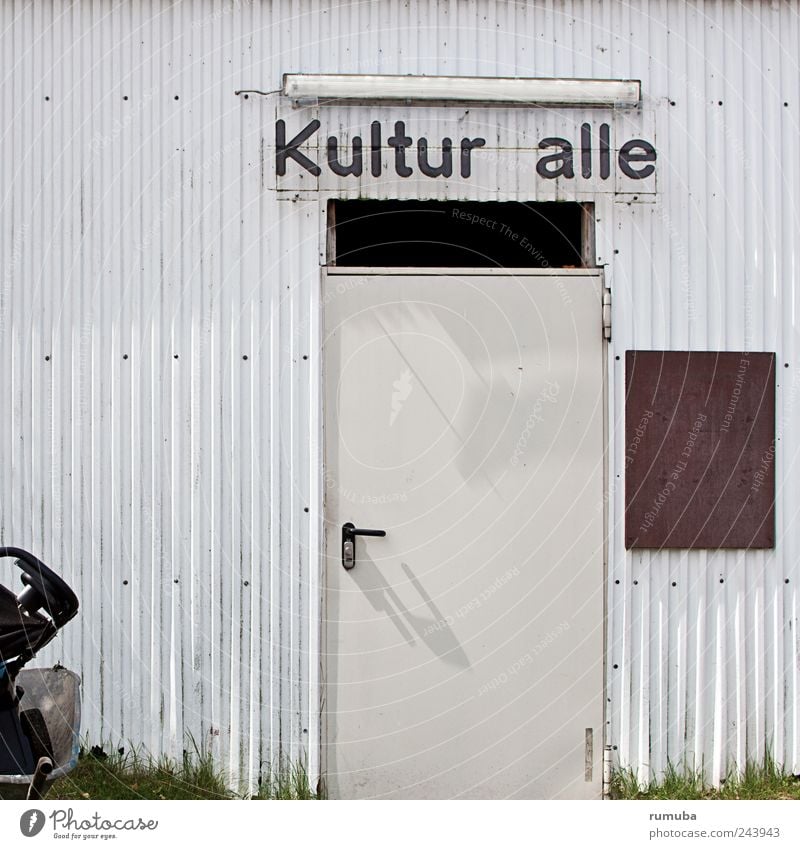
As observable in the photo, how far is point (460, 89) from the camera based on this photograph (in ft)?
14.3

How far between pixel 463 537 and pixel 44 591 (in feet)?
6.05

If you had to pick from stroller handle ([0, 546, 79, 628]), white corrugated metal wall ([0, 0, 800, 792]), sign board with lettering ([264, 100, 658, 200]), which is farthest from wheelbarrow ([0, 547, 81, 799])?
sign board with lettering ([264, 100, 658, 200])

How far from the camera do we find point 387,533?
14.4 feet

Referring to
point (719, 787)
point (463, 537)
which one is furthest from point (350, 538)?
point (719, 787)

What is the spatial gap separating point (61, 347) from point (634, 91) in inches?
112

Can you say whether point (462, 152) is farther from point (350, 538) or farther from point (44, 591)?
point (44, 591)

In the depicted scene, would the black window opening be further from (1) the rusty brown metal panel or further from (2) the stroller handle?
Answer: (2) the stroller handle

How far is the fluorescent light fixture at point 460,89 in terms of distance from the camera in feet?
14.2

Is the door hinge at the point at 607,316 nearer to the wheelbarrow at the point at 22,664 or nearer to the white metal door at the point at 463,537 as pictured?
the white metal door at the point at 463,537

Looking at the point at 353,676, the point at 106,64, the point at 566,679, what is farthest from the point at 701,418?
the point at 106,64

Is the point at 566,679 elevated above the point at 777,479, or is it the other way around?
the point at 777,479

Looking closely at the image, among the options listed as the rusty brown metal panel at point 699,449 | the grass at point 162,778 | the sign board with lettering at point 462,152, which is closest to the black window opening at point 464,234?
the sign board with lettering at point 462,152

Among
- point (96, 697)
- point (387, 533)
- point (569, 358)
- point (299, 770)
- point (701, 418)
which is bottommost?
point (299, 770)

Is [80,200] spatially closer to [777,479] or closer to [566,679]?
[566,679]
